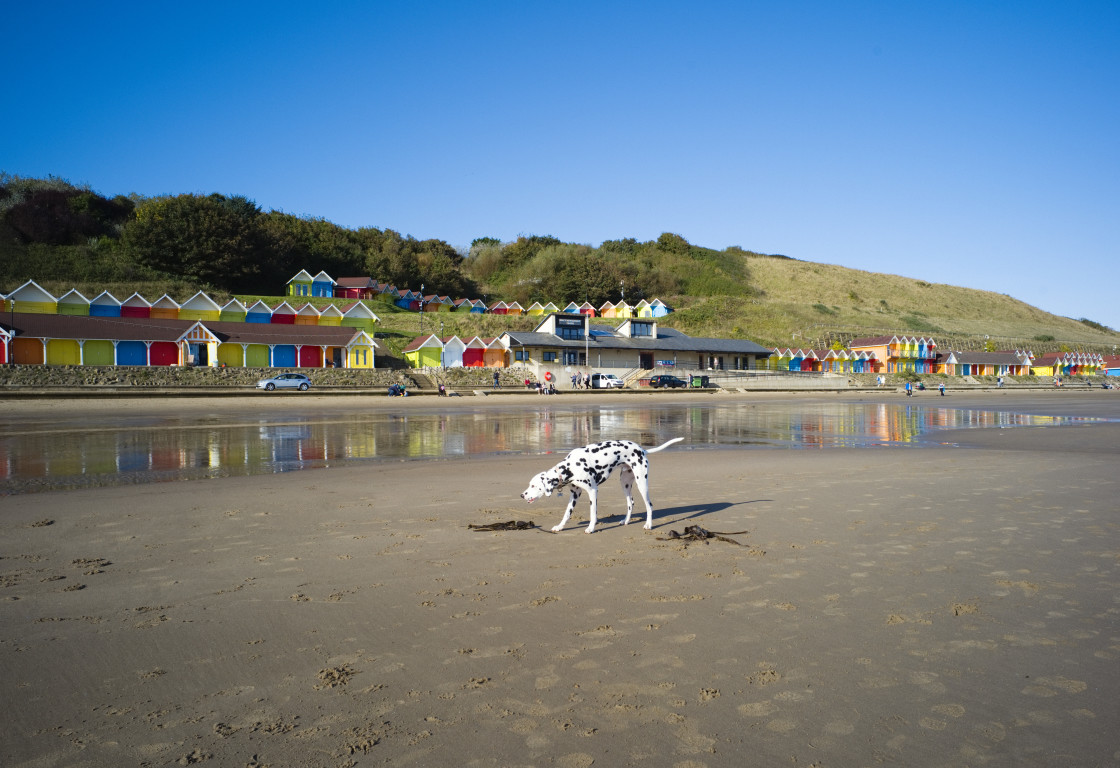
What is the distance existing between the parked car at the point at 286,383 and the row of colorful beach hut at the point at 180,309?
72.7 feet

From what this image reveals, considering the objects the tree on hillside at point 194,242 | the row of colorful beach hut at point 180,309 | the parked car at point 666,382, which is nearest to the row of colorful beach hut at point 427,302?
the tree on hillside at point 194,242

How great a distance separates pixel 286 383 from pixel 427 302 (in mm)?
62606

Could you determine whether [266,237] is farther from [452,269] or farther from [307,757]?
[307,757]

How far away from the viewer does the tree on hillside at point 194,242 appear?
94562mm

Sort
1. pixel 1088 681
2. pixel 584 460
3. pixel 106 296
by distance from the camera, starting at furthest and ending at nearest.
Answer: pixel 106 296, pixel 584 460, pixel 1088 681

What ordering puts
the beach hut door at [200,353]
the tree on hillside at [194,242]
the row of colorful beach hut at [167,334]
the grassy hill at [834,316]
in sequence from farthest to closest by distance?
1. the tree on hillside at [194,242]
2. the grassy hill at [834,316]
3. the beach hut door at [200,353]
4. the row of colorful beach hut at [167,334]

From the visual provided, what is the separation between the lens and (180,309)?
245ft

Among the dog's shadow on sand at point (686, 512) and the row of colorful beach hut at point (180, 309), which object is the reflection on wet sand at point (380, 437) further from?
the row of colorful beach hut at point (180, 309)

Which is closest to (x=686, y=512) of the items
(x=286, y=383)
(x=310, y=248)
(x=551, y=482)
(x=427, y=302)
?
(x=551, y=482)

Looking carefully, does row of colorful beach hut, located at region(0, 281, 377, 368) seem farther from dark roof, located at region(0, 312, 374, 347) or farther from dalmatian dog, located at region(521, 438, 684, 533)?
dalmatian dog, located at region(521, 438, 684, 533)

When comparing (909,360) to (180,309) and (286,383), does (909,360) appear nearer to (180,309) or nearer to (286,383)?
(286,383)

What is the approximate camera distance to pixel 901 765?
3816mm

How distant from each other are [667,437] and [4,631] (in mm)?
20795

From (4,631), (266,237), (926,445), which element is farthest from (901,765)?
(266,237)
